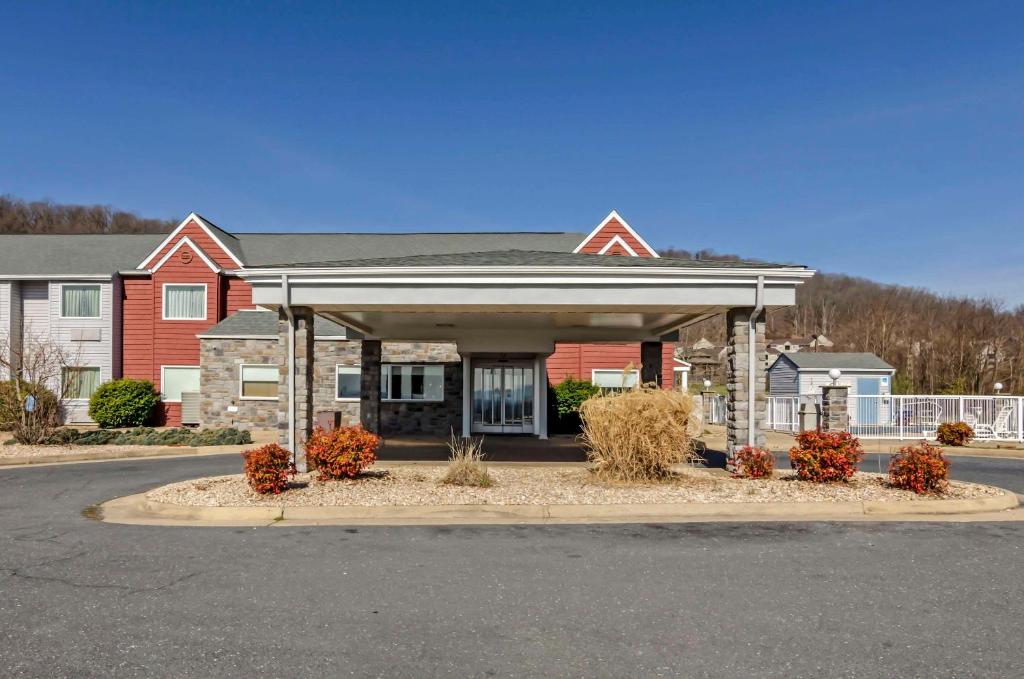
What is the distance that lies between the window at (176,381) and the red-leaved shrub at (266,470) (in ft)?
59.6

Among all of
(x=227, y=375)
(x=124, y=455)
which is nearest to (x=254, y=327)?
(x=227, y=375)

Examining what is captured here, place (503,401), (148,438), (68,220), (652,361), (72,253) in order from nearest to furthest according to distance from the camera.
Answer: (148,438) < (652,361) < (503,401) < (72,253) < (68,220)

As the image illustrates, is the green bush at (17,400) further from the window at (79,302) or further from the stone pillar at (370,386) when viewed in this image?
the stone pillar at (370,386)

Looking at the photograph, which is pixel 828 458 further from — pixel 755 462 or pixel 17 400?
pixel 17 400

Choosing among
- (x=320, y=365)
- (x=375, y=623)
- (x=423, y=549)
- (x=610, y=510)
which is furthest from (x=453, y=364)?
(x=375, y=623)

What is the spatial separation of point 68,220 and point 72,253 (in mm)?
48954

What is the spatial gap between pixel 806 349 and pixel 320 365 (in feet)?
189

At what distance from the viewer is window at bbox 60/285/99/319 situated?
86.9 ft

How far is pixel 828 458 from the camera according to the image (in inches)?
433

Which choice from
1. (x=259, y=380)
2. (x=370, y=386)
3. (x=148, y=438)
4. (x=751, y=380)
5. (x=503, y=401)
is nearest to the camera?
(x=751, y=380)

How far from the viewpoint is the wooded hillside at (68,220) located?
59125 mm

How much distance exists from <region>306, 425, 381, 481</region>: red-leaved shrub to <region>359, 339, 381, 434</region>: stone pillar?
29.9 ft

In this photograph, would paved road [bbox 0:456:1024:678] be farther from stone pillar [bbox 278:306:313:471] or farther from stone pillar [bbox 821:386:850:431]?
stone pillar [bbox 821:386:850:431]

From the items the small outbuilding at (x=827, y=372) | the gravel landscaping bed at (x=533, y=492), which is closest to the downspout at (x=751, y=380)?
the gravel landscaping bed at (x=533, y=492)
